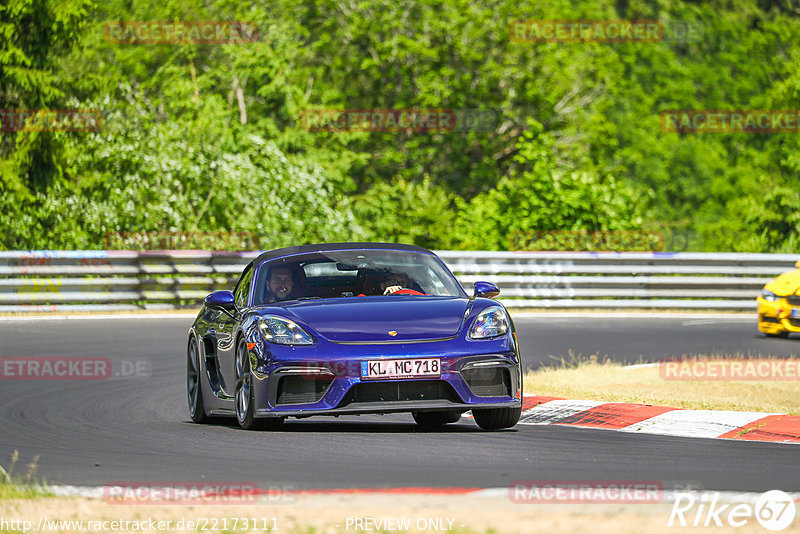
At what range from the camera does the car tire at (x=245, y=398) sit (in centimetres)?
870

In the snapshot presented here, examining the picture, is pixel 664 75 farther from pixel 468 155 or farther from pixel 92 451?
pixel 92 451

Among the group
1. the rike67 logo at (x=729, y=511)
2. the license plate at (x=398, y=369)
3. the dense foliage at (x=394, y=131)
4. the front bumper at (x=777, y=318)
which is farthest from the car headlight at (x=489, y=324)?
the dense foliage at (x=394, y=131)

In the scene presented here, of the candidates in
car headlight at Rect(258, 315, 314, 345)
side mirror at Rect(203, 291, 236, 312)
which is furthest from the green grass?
side mirror at Rect(203, 291, 236, 312)

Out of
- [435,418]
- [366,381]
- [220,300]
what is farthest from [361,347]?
[435,418]

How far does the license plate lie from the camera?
827 centimetres

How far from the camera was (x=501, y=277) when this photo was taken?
869 inches

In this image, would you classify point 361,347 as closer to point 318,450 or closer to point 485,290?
point 318,450

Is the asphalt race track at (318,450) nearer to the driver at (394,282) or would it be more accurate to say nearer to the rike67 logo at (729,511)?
the rike67 logo at (729,511)

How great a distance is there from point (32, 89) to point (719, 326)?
12844mm

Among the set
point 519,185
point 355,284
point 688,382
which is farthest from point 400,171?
point 355,284

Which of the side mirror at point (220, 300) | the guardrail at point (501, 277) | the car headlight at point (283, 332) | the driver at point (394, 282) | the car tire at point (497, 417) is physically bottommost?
the guardrail at point (501, 277)

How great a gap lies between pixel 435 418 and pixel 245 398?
1.62m

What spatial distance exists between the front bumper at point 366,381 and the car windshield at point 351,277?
956mm

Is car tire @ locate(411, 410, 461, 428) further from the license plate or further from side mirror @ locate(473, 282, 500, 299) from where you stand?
the license plate
